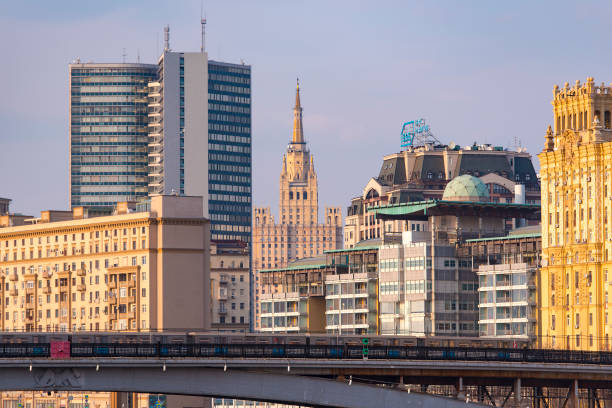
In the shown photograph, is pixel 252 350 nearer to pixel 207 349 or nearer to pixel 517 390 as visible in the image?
pixel 207 349

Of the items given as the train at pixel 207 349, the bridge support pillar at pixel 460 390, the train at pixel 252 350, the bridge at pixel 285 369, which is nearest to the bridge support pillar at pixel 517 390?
the bridge at pixel 285 369

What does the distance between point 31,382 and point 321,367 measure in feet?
91.8

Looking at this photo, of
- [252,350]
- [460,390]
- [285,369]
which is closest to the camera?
[285,369]

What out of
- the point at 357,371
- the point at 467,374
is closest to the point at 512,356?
the point at 467,374

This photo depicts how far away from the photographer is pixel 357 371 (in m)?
162

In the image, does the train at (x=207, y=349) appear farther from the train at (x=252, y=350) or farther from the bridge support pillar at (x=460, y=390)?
the bridge support pillar at (x=460, y=390)

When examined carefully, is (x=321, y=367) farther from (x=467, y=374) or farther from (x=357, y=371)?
(x=467, y=374)

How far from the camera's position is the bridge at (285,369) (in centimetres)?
15238

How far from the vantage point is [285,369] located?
520 ft

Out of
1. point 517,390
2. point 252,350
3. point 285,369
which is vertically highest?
point 252,350

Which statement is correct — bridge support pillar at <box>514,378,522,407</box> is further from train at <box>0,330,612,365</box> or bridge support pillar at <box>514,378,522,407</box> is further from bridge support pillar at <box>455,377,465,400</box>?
bridge support pillar at <box>455,377,465,400</box>

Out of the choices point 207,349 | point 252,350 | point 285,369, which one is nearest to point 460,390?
point 285,369

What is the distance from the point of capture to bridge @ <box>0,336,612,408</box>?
500 feet

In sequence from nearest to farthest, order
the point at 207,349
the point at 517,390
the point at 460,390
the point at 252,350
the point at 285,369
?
the point at 207,349, the point at 285,369, the point at 252,350, the point at 460,390, the point at 517,390
